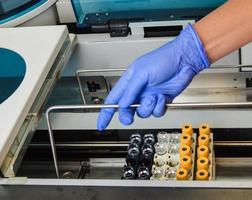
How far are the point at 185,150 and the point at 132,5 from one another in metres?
0.57

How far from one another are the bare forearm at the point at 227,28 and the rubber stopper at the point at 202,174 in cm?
29

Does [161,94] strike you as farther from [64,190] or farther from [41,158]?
[41,158]

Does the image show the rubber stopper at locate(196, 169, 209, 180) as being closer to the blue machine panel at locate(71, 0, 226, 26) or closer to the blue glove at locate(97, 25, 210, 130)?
the blue glove at locate(97, 25, 210, 130)

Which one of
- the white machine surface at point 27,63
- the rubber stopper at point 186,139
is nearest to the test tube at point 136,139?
the rubber stopper at point 186,139

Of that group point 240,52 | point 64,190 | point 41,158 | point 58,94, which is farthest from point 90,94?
point 64,190

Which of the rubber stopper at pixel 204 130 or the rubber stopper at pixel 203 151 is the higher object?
the rubber stopper at pixel 204 130

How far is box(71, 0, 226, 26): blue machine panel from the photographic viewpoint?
144 cm

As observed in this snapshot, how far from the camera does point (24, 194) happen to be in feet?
3.04

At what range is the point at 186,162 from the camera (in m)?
1.09

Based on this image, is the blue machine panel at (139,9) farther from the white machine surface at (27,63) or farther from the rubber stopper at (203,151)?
the rubber stopper at (203,151)

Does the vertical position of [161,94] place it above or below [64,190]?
above

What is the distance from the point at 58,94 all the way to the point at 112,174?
41cm

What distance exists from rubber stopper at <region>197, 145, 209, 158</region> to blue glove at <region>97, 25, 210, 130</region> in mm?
152

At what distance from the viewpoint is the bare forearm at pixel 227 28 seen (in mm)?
1065
